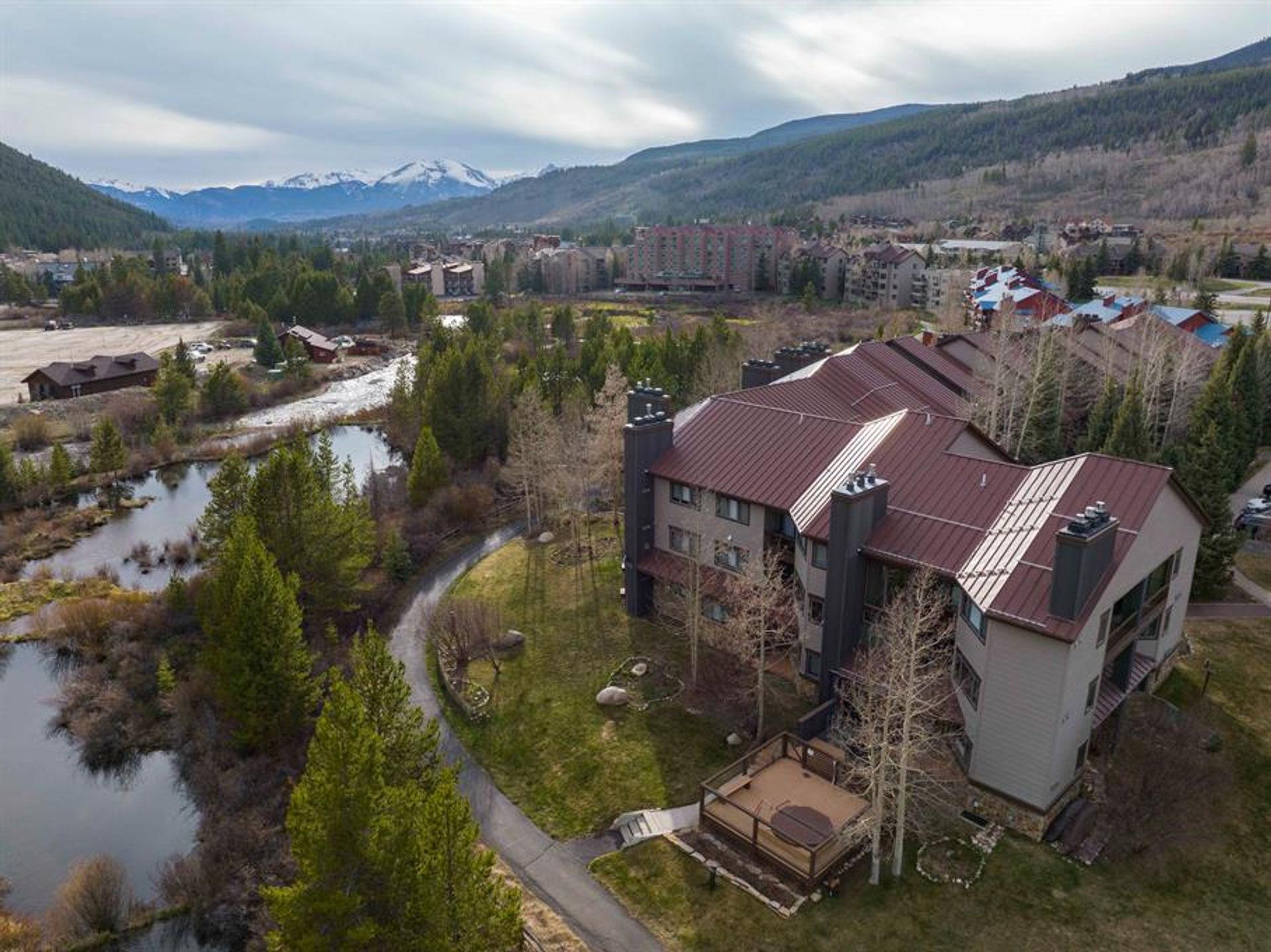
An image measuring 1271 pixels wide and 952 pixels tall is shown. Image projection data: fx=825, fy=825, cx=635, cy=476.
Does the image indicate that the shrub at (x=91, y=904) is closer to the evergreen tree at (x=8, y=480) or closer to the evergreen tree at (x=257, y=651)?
the evergreen tree at (x=257, y=651)

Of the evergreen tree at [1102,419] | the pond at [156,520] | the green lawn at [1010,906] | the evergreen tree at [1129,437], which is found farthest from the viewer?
the pond at [156,520]

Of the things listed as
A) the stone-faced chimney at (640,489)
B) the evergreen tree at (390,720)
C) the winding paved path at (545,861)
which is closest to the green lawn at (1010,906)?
the winding paved path at (545,861)

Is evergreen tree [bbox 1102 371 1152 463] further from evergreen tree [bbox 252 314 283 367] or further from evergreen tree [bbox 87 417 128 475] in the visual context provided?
evergreen tree [bbox 252 314 283 367]

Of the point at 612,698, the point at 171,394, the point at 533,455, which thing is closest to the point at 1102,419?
the point at 533,455

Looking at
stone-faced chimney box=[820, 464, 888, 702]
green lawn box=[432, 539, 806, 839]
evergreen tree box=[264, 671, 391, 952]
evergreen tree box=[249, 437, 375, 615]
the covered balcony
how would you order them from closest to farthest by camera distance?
evergreen tree box=[264, 671, 391, 952] → the covered balcony → green lawn box=[432, 539, 806, 839] → stone-faced chimney box=[820, 464, 888, 702] → evergreen tree box=[249, 437, 375, 615]

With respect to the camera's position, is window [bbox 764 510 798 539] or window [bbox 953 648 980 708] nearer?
window [bbox 953 648 980 708]

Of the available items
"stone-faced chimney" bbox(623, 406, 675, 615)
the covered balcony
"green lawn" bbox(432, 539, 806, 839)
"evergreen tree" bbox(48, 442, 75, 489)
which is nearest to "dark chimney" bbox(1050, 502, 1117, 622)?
the covered balcony
